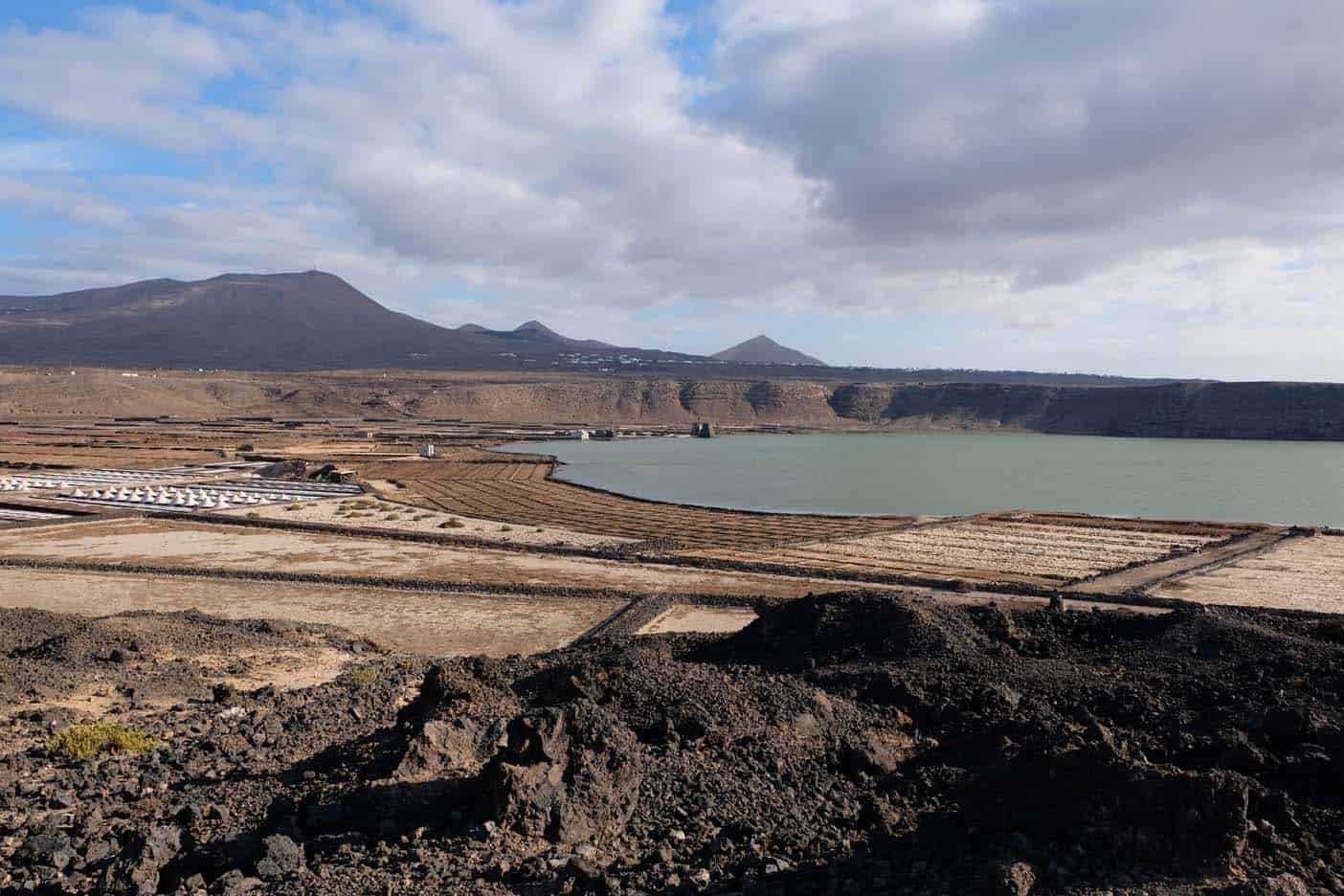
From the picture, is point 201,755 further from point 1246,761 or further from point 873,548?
point 873,548

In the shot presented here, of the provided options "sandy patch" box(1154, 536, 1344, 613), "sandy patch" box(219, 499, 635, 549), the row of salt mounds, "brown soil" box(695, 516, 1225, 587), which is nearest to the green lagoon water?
"brown soil" box(695, 516, 1225, 587)

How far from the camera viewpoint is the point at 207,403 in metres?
132

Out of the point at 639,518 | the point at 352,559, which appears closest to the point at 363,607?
the point at 352,559

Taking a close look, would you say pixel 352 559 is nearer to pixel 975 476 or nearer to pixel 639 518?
pixel 639 518

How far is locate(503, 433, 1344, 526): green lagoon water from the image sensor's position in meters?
48.6

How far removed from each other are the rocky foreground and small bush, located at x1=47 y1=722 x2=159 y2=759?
0.10m

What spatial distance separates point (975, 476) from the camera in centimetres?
6738

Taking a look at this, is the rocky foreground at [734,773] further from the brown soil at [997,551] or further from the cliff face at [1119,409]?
the cliff face at [1119,409]

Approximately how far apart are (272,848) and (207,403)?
139 metres

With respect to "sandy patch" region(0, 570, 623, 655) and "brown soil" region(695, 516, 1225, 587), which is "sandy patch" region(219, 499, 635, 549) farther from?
"sandy patch" region(0, 570, 623, 655)

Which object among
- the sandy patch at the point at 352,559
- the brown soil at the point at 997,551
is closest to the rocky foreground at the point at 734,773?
the sandy patch at the point at 352,559

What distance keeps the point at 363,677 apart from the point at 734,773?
23.8 ft

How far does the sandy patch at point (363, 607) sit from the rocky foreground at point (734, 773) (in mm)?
5214

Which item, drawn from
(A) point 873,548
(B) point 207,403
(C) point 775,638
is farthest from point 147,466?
(B) point 207,403
